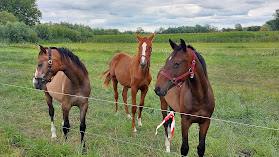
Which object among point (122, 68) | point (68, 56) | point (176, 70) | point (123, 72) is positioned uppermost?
point (68, 56)

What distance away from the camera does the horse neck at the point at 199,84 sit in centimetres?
270

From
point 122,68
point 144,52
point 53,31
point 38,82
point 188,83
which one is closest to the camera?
point 188,83

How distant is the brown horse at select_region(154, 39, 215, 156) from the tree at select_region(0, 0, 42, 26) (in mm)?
69917

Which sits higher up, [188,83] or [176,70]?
[176,70]

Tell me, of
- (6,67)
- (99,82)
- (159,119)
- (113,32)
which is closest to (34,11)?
(113,32)

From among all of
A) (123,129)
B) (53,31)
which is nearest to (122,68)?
(123,129)

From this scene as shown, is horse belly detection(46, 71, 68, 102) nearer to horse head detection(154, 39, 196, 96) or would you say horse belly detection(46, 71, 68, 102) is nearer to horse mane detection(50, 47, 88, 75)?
horse mane detection(50, 47, 88, 75)

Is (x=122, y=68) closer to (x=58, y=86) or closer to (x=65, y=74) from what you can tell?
(x=58, y=86)

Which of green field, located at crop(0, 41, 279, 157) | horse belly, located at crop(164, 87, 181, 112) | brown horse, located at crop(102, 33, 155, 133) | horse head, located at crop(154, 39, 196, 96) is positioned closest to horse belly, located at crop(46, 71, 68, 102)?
green field, located at crop(0, 41, 279, 157)

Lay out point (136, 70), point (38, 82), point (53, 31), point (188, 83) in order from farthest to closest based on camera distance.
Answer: point (53, 31) < point (136, 70) < point (38, 82) < point (188, 83)

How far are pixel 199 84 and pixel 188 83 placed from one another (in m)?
0.23

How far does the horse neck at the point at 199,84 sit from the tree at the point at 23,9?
70.0 metres

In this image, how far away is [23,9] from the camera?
62.4 metres

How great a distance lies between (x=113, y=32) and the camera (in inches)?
1768
